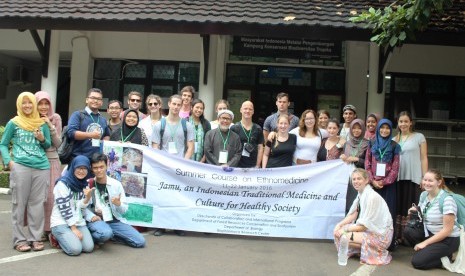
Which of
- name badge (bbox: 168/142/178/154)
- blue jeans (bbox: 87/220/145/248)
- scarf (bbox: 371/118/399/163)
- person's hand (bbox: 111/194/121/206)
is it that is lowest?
blue jeans (bbox: 87/220/145/248)

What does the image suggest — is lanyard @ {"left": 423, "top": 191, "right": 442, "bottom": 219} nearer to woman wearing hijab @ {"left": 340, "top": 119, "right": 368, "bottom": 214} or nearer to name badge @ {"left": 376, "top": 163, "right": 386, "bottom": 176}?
name badge @ {"left": 376, "top": 163, "right": 386, "bottom": 176}

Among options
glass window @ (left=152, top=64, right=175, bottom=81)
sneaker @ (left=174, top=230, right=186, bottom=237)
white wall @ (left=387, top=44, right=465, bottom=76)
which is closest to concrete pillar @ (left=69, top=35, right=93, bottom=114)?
glass window @ (left=152, top=64, right=175, bottom=81)

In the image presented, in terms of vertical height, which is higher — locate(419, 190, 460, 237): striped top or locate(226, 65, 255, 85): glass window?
locate(226, 65, 255, 85): glass window

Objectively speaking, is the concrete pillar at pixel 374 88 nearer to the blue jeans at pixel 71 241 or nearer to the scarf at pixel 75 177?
the scarf at pixel 75 177

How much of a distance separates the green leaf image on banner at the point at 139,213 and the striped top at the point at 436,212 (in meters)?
3.51

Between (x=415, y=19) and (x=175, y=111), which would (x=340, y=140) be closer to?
(x=415, y=19)

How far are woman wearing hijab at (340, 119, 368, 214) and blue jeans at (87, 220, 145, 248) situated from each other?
282 centimetres

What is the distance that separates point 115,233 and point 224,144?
6.02 feet

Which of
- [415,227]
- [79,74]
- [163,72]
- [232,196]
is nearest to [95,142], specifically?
[232,196]

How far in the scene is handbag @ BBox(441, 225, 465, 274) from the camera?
5.07 metres

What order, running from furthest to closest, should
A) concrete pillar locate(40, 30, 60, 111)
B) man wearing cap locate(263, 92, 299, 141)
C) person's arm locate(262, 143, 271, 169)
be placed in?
concrete pillar locate(40, 30, 60, 111)
man wearing cap locate(263, 92, 299, 141)
person's arm locate(262, 143, 271, 169)

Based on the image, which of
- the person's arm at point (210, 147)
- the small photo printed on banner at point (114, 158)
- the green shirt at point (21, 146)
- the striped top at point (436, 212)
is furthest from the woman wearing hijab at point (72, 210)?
the striped top at point (436, 212)

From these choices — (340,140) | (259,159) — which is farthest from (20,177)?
(340,140)

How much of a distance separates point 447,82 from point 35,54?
11.9m
